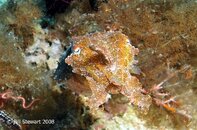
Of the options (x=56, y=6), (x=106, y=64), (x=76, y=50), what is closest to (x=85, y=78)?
(x=76, y=50)

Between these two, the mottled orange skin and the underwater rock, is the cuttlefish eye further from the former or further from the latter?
the underwater rock

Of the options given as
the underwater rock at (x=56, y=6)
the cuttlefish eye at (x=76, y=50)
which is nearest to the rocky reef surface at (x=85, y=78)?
the underwater rock at (x=56, y=6)

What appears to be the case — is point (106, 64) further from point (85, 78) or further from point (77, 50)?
point (85, 78)

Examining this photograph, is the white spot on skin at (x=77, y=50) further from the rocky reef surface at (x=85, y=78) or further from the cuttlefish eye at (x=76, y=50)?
the rocky reef surface at (x=85, y=78)

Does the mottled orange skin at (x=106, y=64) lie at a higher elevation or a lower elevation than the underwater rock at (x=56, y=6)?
lower

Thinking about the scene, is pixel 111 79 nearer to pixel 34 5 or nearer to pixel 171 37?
pixel 171 37

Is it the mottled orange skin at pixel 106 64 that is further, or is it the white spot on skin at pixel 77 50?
the white spot on skin at pixel 77 50

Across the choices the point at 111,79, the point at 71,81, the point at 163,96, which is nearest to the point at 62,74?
the point at 71,81

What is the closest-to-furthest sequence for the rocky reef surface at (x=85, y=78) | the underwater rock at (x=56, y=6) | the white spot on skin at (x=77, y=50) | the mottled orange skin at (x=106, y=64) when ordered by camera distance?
the mottled orange skin at (x=106, y=64) < the white spot on skin at (x=77, y=50) < the rocky reef surface at (x=85, y=78) < the underwater rock at (x=56, y=6)
